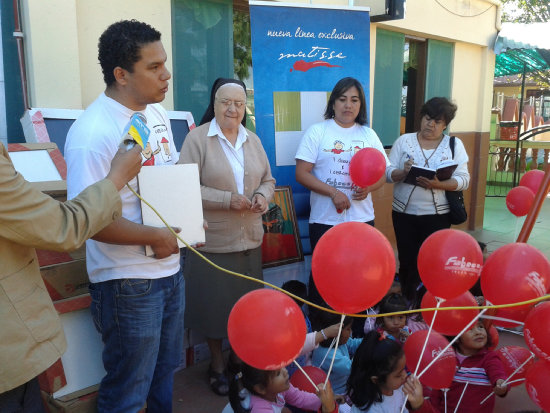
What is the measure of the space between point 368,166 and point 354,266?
1.53 meters

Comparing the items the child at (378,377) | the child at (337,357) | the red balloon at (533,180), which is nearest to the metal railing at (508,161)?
the red balloon at (533,180)

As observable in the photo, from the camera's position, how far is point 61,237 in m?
1.30

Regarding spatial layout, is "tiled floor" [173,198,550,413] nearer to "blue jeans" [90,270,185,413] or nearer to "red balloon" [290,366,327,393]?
"red balloon" [290,366,327,393]

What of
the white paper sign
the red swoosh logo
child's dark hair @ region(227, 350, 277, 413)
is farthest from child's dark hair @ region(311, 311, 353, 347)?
the red swoosh logo

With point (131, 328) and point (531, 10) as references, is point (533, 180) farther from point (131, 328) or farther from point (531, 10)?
point (531, 10)

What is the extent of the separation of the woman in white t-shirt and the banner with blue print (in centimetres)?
39

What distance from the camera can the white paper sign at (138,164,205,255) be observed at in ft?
5.63

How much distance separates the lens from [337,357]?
259cm

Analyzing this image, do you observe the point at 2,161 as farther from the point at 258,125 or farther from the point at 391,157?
the point at 391,157

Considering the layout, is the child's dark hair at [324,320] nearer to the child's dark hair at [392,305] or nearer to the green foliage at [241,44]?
the child's dark hair at [392,305]

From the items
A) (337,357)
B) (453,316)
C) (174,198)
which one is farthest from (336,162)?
(174,198)

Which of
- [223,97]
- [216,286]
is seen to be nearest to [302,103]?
[223,97]

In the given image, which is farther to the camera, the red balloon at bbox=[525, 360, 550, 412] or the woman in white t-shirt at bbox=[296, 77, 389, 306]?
the woman in white t-shirt at bbox=[296, 77, 389, 306]

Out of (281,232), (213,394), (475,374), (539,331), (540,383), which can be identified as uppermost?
(539,331)
